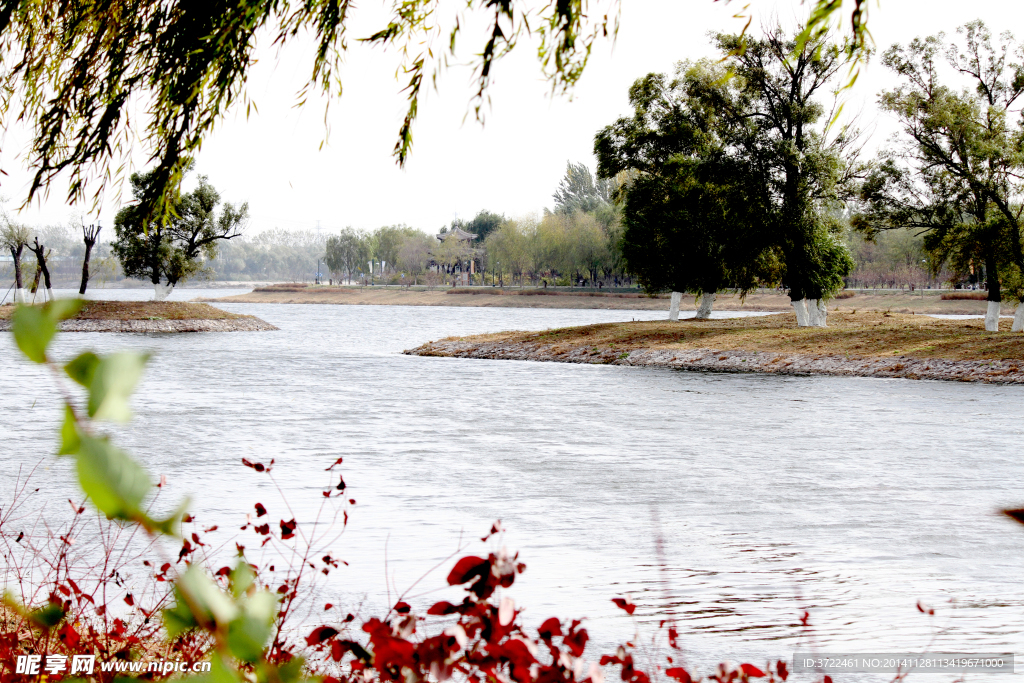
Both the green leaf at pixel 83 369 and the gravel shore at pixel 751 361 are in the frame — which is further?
the gravel shore at pixel 751 361

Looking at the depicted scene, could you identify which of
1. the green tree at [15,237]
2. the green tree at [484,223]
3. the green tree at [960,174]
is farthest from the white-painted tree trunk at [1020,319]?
the green tree at [484,223]

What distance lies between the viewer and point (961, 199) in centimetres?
2917

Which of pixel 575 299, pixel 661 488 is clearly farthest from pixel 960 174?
pixel 575 299

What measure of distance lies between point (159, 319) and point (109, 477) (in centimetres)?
5523

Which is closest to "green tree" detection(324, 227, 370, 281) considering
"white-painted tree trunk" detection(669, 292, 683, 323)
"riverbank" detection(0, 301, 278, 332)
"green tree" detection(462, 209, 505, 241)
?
"green tree" detection(462, 209, 505, 241)

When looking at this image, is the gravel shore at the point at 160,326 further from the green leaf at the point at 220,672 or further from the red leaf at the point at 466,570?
the green leaf at the point at 220,672

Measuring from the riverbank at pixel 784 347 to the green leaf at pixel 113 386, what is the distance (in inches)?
993

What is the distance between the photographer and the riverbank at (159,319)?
50.5 m

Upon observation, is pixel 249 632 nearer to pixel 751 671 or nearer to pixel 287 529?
pixel 751 671

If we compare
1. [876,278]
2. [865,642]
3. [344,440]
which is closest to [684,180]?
[344,440]

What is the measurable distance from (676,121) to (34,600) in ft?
111

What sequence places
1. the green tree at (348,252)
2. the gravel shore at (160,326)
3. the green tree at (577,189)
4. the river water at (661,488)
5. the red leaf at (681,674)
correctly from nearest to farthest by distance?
the red leaf at (681,674)
the river water at (661,488)
the gravel shore at (160,326)
the green tree at (577,189)
the green tree at (348,252)

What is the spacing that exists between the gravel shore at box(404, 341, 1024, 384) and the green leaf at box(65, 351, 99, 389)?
25123 millimetres

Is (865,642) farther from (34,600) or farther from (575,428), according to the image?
(575,428)
